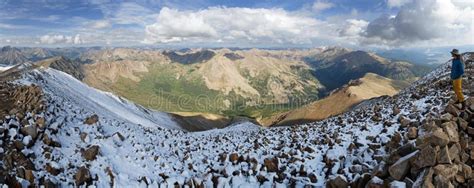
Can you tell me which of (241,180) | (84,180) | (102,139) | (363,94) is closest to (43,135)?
(102,139)

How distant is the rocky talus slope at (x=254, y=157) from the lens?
1314 centimetres

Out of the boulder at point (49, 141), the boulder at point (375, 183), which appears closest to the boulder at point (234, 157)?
the boulder at point (375, 183)

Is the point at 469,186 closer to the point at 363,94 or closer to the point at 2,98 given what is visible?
the point at 2,98

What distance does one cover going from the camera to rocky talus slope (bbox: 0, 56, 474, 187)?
13141 mm

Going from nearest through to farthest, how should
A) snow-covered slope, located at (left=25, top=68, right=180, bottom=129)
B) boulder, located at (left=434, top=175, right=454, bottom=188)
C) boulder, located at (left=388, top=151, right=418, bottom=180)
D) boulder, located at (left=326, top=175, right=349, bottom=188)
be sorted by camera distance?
boulder, located at (left=434, top=175, right=454, bottom=188) < boulder, located at (left=388, top=151, right=418, bottom=180) < boulder, located at (left=326, top=175, right=349, bottom=188) < snow-covered slope, located at (left=25, top=68, right=180, bottom=129)

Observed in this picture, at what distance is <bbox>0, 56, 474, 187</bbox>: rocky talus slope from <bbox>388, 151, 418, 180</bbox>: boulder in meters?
0.04

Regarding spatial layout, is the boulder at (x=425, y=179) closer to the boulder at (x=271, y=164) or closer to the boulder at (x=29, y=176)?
the boulder at (x=271, y=164)

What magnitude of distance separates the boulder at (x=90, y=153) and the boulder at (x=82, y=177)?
1914 millimetres

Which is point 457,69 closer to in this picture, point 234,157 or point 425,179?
point 425,179

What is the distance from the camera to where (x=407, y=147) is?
14320 millimetres

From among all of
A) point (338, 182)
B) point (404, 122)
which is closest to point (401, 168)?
point (338, 182)

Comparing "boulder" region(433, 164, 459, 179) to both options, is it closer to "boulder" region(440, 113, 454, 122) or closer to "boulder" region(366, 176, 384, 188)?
"boulder" region(366, 176, 384, 188)

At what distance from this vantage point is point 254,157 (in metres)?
18.7

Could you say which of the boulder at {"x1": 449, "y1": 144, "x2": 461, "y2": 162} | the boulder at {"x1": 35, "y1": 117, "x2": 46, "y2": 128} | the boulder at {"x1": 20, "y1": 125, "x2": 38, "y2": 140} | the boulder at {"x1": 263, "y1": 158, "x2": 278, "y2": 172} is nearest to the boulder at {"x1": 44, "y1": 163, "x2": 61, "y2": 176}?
the boulder at {"x1": 20, "y1": 125, "x2": 38, "y2": 140}
